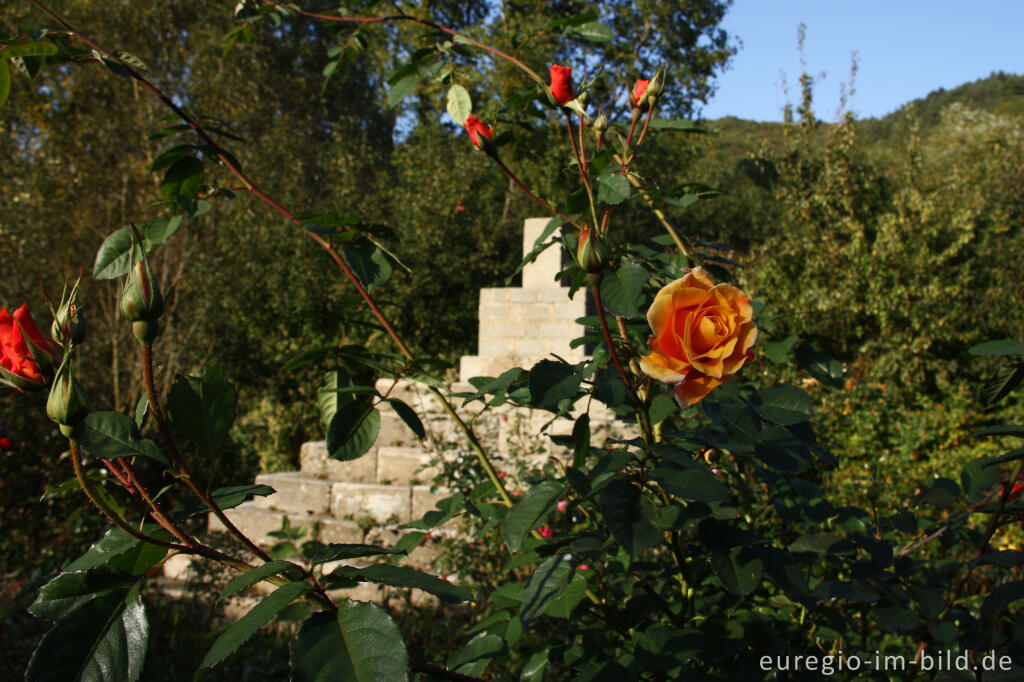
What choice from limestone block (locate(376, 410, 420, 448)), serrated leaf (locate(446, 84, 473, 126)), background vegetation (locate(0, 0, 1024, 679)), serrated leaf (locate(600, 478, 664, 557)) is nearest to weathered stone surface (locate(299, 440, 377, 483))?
limestone block (locate(376, 410, 420, 448))

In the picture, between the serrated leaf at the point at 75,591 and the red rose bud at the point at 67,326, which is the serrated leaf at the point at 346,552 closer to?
the serrated leaf at the point at 75,591

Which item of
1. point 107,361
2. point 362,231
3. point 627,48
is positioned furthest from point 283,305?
point 627,48

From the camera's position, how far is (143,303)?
1.56 ft

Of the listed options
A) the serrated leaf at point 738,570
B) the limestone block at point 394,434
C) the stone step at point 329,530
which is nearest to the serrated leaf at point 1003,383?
the serrated leaf at point 738,570

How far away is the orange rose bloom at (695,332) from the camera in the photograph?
22.6 inches

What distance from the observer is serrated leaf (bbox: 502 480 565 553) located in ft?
2.12

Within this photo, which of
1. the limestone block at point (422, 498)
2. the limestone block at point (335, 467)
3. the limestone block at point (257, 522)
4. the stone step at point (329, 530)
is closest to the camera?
the stone step at point (329, 530)

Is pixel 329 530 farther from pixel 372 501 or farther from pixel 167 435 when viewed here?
pixel 167 435

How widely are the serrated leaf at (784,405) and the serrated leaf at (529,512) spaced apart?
11.7 inches

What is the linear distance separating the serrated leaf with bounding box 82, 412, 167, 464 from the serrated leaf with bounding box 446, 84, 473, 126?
76 cm

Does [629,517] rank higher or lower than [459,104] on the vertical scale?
lower

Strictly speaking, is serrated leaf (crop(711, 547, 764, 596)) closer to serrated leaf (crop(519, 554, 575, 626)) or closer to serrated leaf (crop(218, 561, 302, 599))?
serrated leaf (crop(519, 554, 575, 626))

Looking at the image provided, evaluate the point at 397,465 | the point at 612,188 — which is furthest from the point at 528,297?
the point at 612,188

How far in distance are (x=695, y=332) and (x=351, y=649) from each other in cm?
40
